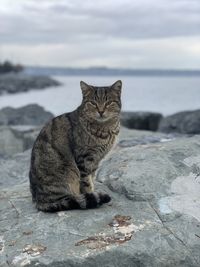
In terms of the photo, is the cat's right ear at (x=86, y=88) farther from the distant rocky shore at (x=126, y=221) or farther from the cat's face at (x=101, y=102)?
the distant rocky shore at (x=126, y=221)

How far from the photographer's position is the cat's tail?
6.02 meters

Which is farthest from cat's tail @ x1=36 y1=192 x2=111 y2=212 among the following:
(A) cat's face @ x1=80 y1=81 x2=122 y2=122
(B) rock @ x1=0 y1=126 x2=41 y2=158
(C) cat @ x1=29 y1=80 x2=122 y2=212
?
(B) rock @ x1=0 y1=126 x2=41 y2=158

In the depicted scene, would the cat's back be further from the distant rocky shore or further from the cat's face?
the distant rocky shore

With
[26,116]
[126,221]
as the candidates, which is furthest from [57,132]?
[26,116]

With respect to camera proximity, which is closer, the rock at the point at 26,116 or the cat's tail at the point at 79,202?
the cat's tail at the point at 79,202

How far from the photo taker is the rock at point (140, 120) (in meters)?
17.5

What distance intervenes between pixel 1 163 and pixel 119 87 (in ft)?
15.4

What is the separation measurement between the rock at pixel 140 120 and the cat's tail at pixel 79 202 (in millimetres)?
10991

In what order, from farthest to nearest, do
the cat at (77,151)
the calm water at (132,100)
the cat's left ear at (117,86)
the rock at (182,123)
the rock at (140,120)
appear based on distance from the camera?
the calm water at (132,100)
the rock at (140,120)
the rock at (182,123)
the cat's left ear at (117,86)
the cat at (77,151)

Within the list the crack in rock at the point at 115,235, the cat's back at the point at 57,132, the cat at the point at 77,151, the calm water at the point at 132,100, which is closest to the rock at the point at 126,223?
the crack in rock at the point at 115,235

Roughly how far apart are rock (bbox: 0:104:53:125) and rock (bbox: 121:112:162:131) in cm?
255

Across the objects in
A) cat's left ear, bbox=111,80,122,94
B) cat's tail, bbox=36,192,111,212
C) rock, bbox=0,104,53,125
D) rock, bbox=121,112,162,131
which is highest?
cat's left ear, bbox=111,80,122,94

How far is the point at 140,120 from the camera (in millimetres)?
17734

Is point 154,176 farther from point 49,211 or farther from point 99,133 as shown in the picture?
point 49,211
